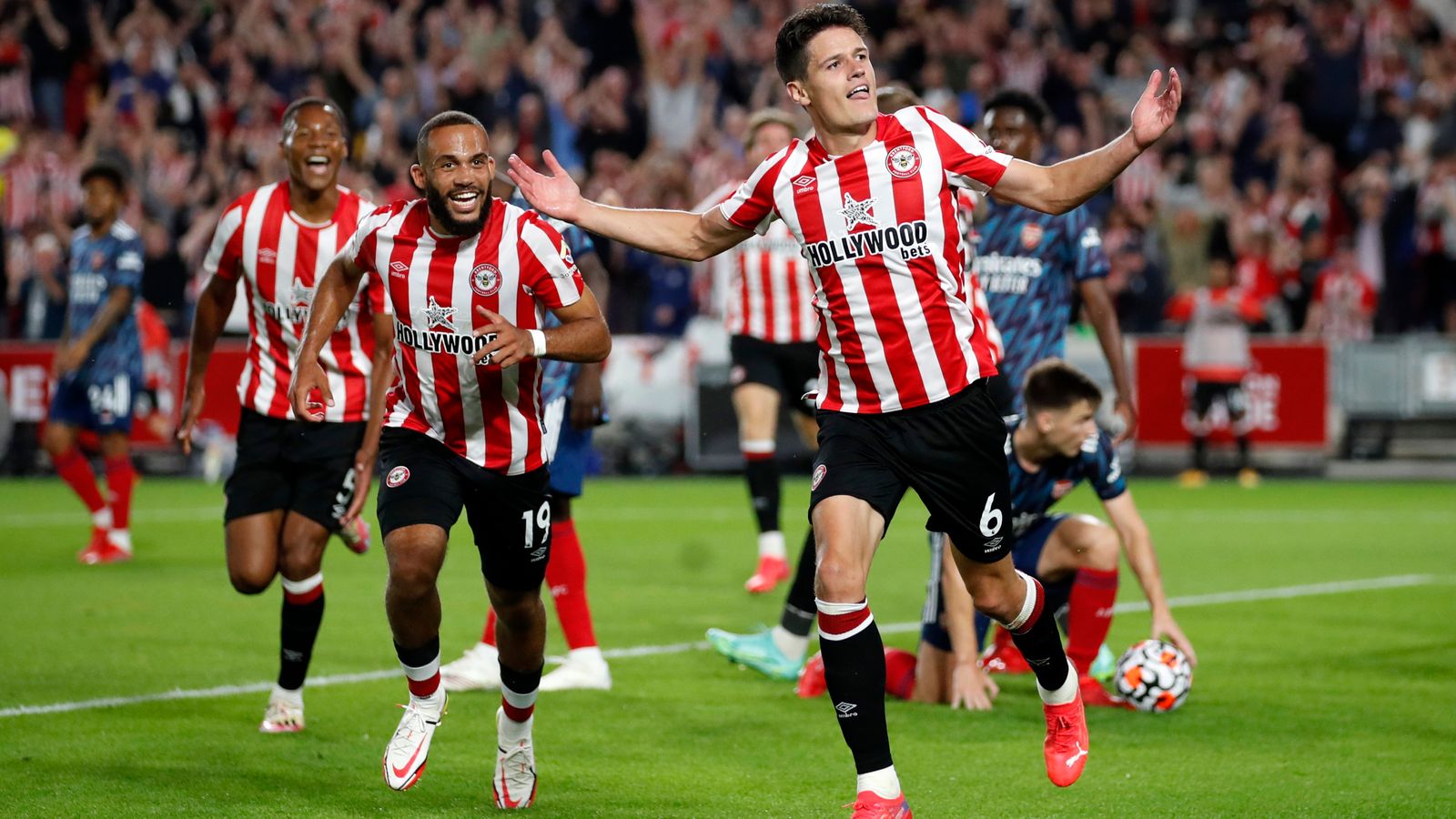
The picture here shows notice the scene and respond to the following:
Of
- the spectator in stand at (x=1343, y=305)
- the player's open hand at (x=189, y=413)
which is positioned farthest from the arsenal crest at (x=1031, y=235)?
the spectator in stand at (x=1343, y=305)

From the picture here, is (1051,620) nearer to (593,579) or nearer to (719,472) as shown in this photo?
(593,579)

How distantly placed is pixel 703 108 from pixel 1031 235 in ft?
45.4

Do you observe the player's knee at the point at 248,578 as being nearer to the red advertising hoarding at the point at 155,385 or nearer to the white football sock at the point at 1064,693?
the white football sock at the point at 1064,693

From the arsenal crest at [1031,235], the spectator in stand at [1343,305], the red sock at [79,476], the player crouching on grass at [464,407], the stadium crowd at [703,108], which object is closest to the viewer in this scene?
the player crouching on grass at [464,407]

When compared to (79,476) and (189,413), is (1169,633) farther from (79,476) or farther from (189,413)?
(79,476)

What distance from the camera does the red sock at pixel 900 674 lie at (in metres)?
7.14

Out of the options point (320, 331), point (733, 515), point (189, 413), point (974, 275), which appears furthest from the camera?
point (733, 515)

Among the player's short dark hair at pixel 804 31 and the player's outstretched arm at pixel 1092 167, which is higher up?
the player's short dark hair at pixel 804 31

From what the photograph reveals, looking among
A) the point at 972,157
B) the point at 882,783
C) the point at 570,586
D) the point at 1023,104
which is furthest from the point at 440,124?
the point at 1023,104

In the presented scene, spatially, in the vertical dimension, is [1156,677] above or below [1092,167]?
below

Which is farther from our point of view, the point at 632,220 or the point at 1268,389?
the point at 1268,389

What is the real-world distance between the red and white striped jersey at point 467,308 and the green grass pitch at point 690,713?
116 cm

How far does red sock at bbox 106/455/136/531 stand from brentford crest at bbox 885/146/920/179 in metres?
8.32

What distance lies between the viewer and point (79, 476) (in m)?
12.4
